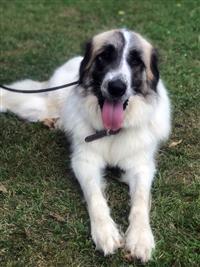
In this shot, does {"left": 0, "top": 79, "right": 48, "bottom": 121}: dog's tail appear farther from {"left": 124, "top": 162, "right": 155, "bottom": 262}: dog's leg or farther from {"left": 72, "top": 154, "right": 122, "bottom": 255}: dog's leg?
{"left": 124, "top": 162, "right": 155, "bottom": 262}: dog's leg

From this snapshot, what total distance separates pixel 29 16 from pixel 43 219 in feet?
19.0

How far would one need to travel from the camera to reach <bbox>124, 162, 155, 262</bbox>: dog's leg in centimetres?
348

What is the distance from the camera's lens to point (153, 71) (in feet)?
14.5

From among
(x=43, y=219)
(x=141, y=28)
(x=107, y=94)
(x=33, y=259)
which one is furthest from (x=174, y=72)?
(x=33, y=259)

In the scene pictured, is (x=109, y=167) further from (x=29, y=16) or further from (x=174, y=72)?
(x=29, y=16)

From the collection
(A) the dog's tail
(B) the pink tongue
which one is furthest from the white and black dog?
(A) the dog's tail

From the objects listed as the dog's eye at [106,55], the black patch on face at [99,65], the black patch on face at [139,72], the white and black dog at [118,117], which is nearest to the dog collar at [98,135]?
the white and black dog at [118,117]

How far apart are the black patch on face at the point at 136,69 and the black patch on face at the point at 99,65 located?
0.37ft

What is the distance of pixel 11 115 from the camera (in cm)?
559

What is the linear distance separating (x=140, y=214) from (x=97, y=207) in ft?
1.05

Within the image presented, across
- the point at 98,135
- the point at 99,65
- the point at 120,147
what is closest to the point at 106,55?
the point at 99,65

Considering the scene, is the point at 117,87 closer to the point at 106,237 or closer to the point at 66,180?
the point at 66,180

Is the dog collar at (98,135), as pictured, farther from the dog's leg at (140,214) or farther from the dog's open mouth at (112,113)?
the dog's leg at (140,214)

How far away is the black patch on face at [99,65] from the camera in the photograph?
13.5 feet
